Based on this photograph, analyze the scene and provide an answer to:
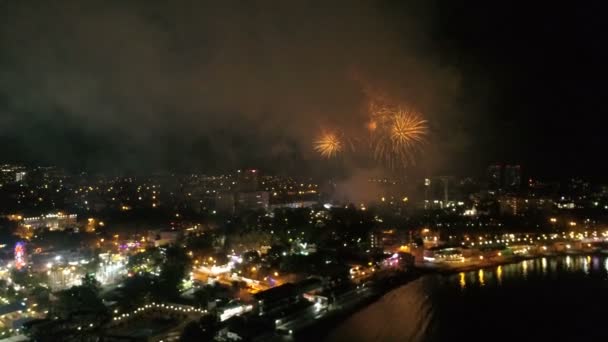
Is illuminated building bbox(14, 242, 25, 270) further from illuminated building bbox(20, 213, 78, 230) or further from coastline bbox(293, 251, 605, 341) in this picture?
coastline bbox(293, 251, 605, 341)

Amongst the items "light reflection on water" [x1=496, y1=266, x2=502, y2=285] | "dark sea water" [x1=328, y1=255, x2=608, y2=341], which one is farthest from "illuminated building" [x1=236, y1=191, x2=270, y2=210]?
"dark sea water" [x1=328, y1=255, x2=608, y2=341]

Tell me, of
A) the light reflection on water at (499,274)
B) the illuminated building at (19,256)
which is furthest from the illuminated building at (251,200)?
the light reflection on water at (499,274)

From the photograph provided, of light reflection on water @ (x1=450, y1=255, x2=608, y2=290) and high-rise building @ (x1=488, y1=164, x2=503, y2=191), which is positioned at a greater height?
high-rise building @ (x1=488, y1=164, x2=503, y2=191)

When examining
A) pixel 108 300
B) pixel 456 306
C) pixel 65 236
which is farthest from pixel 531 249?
pixel 65 236

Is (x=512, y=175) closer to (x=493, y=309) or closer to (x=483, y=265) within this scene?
(x=483, y=265)

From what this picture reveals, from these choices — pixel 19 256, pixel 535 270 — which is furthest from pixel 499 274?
pixel 19 256

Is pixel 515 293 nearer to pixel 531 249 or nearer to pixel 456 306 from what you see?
pixel 456 306
